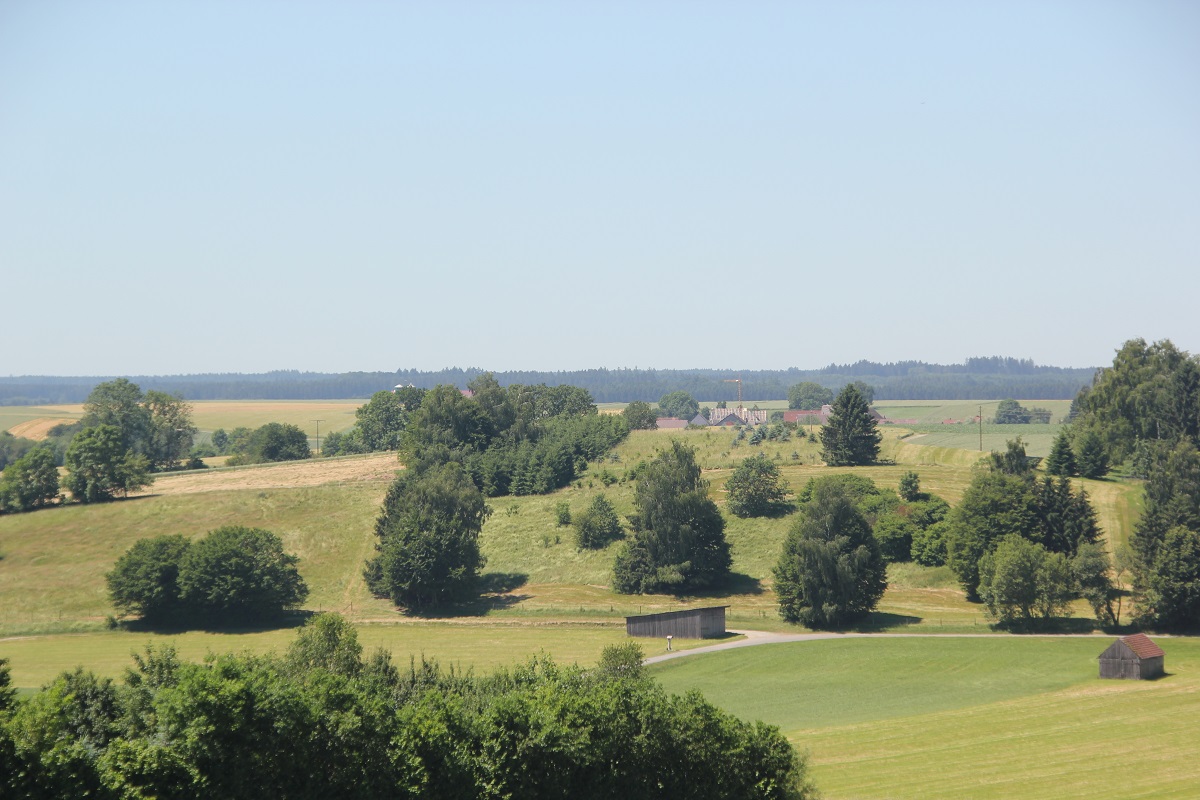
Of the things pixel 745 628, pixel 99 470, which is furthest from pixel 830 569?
pixel 99 470

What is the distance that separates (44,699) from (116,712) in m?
6.90

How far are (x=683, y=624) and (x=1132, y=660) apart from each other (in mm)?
31032

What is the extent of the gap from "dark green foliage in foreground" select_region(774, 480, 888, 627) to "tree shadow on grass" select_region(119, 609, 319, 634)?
127ft

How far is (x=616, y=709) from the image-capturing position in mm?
38500

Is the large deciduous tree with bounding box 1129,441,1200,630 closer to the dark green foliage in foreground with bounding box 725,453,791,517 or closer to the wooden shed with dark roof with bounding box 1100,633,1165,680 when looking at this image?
the wooden shed with dark roof with bounding box 1100,633,1165,680

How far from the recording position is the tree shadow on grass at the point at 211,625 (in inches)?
3487

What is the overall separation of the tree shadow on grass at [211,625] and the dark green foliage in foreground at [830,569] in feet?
127

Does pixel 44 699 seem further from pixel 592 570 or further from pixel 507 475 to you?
pixel 507 475

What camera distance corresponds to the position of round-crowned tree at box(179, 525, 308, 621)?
292 ft

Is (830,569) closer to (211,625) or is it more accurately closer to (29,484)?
(211,625)

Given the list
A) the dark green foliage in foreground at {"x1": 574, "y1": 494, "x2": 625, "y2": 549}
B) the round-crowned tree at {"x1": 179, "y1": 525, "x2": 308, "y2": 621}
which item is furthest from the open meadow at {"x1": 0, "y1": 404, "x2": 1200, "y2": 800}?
the round-crowned tree at {"x1": 179, "y1": 525, "x2": 308, "y2": 621}

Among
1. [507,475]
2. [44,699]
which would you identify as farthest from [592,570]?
[44,699]

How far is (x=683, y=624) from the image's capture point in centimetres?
8256

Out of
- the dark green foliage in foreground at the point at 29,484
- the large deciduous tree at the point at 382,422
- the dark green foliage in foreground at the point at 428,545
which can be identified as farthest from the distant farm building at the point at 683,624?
the large deciduous tree at the point at 382,422
